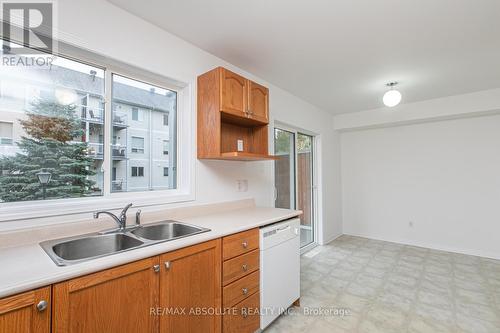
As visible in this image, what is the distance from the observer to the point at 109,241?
5.05 feet

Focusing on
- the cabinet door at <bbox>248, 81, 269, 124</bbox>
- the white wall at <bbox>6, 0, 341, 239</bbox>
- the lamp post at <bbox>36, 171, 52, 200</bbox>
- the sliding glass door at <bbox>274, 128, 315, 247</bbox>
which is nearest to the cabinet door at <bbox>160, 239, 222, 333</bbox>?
the white wall at <bbox>6, 0, 341, 239</bbox>

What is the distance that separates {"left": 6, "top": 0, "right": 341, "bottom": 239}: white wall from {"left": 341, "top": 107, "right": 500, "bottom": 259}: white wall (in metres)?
1.81

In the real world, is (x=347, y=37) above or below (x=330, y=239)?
above

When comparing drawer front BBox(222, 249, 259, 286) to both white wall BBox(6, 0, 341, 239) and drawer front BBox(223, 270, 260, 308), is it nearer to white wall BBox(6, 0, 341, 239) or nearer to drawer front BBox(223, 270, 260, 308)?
drawer front BBox(223, 270, 260, 308)

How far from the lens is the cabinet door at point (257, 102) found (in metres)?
2.29

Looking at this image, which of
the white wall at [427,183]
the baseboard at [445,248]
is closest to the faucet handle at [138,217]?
the white wall at [427,183]

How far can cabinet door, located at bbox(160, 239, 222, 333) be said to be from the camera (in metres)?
1.33

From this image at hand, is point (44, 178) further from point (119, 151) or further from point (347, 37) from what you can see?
point (347, 37)

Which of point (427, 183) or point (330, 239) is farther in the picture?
point (330, 239)

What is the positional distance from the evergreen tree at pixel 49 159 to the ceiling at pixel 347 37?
92 centimetres

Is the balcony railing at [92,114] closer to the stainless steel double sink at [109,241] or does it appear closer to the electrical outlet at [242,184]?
the stainless steel double sink at [109,241]

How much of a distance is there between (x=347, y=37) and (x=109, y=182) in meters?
2.28

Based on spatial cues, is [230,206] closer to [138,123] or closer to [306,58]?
[138,123]

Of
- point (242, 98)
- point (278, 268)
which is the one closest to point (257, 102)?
point (242, 98)
